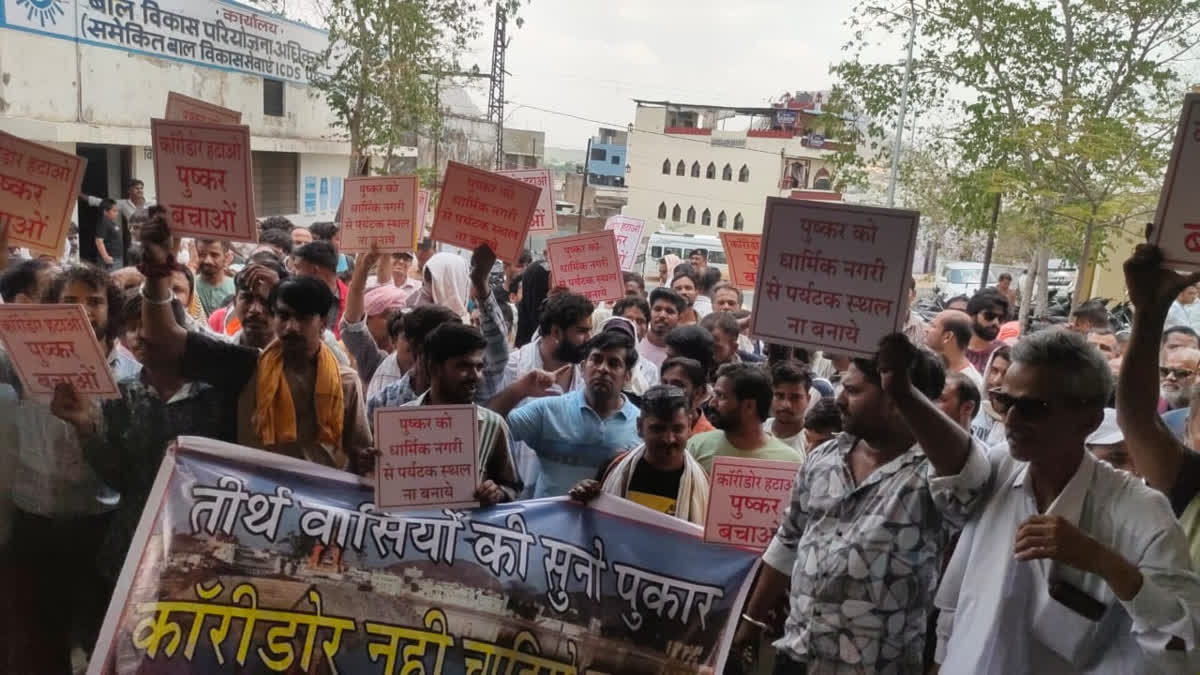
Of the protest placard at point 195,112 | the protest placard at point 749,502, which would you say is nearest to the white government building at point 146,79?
the protest placard at point 195,112

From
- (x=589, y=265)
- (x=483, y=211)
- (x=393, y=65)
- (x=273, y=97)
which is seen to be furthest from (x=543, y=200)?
(x=273, y=97)

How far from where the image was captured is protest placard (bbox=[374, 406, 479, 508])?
8.41 ft

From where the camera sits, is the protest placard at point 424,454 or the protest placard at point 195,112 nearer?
the protest placard at point 424,454

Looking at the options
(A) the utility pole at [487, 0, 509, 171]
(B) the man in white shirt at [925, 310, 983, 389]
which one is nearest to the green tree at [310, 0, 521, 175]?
(A) the utility pole at [487, 0, 509, 171]

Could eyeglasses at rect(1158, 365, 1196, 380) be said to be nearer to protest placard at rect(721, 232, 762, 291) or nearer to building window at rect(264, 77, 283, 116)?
protest placard at rect(721, 232, 762, 291)

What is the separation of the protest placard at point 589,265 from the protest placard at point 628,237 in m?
1.87

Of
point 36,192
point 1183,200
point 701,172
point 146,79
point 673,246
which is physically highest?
point 146,79

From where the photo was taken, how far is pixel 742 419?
128 inches

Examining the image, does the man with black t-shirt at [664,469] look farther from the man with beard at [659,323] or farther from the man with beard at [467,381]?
the man with beard at [659,323]

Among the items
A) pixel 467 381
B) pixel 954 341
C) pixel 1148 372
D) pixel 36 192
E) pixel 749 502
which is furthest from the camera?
pixel 954 341

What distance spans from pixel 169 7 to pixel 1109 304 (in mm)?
13253

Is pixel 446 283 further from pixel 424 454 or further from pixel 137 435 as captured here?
pixel 424 454

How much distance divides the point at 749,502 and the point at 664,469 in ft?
1.17

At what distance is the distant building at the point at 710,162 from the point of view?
21766 millimetres
